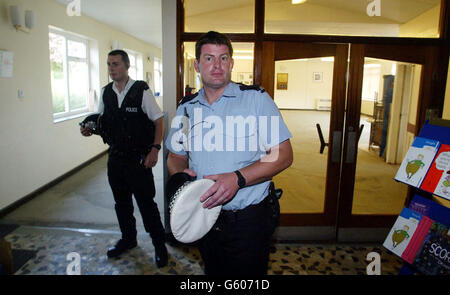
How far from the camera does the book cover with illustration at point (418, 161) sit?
1.94 meters

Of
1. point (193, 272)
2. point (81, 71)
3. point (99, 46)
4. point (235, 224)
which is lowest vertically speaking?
point (193, 272)

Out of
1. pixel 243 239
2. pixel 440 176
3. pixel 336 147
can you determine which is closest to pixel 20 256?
pixel 243 239

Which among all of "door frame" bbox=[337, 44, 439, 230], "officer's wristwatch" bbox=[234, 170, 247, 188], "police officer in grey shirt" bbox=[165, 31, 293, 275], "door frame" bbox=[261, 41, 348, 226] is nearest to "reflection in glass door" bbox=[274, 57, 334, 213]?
"door frame" bbox=[261, 41, 348, 226]

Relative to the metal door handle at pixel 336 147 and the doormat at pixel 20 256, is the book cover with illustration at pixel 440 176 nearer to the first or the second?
the metal door handle at pixel 336 147

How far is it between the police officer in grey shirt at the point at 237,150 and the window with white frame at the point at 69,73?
168 inches

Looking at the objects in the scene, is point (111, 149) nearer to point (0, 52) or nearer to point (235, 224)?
point (235, 224)

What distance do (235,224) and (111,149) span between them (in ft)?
5.02

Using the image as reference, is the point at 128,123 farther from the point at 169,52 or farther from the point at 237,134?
the point at 237,134

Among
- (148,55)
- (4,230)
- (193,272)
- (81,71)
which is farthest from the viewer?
(148,55)

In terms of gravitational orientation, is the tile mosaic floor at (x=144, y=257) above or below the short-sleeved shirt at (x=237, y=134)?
below

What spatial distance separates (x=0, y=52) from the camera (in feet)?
11.0

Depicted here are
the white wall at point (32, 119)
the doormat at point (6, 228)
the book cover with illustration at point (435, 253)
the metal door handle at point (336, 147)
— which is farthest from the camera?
the white wall at point (32, 119)

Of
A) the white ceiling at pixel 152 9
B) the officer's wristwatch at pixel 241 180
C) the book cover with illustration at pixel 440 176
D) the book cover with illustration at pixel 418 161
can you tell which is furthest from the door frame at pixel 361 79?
the officer's wristwatch at pixel 241 180

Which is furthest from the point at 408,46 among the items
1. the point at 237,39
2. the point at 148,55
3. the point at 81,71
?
the point at 148,55
